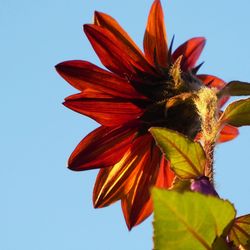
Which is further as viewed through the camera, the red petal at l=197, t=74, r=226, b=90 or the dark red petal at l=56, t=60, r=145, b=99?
the red petal at l=197, t=74, r=226, b=90

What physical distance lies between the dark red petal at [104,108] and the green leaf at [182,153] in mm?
593

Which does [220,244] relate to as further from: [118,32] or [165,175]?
[118,32]

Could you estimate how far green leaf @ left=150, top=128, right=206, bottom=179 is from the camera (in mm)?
600

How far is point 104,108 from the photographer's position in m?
1.22

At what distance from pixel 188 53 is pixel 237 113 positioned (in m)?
0.75

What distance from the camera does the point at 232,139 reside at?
1.40 metres

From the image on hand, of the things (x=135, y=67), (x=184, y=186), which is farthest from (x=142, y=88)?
(x=184, y=186)

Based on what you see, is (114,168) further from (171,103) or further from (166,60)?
(166,60)

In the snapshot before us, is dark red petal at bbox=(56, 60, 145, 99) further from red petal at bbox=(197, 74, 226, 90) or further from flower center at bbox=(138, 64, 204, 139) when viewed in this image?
red petal at bbox=(197, 74, 226, 90)

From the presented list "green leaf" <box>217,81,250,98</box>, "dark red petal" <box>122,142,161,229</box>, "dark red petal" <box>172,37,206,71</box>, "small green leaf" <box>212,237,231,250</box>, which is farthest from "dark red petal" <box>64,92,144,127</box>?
"small green leaf" <box>212,237,231,250</box>

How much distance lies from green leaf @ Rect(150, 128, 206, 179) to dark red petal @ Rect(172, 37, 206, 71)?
2.73 ft

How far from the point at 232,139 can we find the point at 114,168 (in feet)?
1.13

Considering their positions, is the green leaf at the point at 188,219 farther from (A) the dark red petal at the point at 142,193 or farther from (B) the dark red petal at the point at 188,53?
(B) the dark red petal at the point at 188,53

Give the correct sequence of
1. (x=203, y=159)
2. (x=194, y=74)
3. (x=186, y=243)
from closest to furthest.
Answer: (x=186, y=243), (x=203, y=159), (x=194, y=74)
